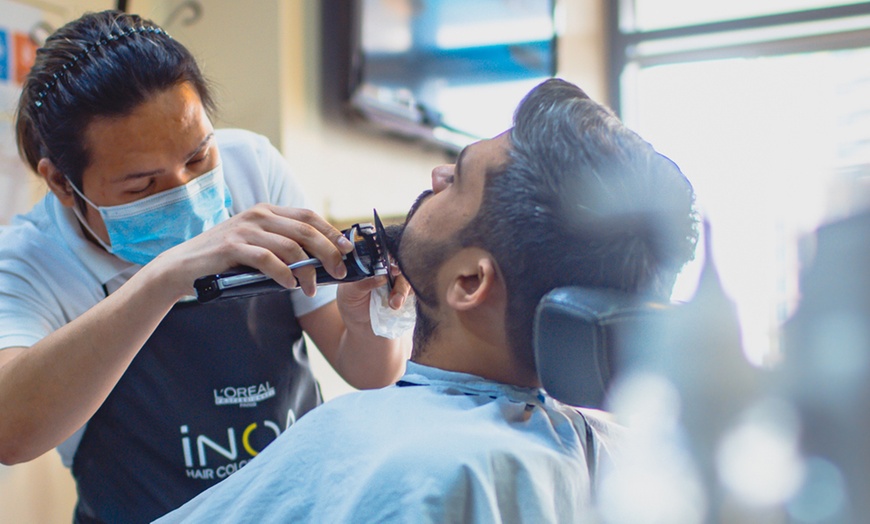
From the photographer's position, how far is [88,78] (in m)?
1.25

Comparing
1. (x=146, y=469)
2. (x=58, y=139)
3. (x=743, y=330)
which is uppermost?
(x=58, y=139)

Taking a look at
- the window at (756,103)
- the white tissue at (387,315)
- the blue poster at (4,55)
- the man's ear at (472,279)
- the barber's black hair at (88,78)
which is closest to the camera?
the man's ear at (472,279)

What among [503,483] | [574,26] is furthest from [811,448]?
[574,26]

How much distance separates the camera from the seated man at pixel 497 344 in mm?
943

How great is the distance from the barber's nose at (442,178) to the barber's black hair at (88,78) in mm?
489

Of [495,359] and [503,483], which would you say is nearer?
[503,483]

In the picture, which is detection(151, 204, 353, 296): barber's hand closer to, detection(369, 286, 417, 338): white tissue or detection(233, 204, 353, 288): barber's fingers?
detection(233, 204, 353, 288): barber's fingers

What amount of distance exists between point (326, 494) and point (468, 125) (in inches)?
100

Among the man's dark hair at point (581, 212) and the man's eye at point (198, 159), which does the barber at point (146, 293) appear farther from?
the man's dark hair at point (581, 212)

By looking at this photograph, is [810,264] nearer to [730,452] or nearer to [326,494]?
[730,452]

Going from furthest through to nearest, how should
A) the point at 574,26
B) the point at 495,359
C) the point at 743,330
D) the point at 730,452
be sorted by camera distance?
the point at 574,26 < the point at 495,359 < the point at 730,452 < the point at 743,330

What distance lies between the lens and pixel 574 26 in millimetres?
4617

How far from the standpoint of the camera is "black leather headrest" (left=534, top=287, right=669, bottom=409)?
0.84 meters

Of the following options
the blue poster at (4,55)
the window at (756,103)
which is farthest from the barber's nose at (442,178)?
the window at (756,103)
